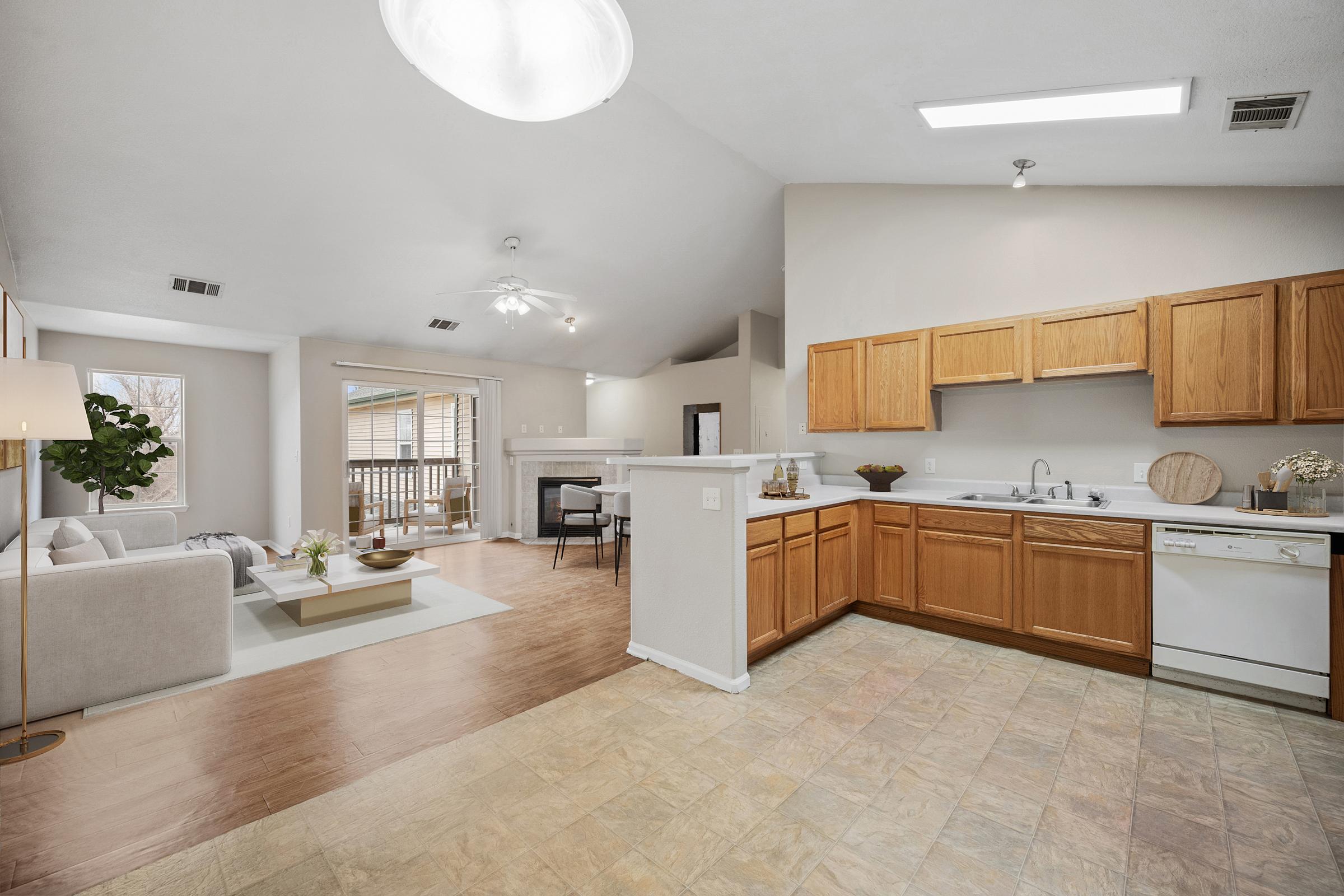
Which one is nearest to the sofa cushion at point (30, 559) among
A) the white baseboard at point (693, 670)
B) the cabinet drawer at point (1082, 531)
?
the white baseboard at point (693, 670)

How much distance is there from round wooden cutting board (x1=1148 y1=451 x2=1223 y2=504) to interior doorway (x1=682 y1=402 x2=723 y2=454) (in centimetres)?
545

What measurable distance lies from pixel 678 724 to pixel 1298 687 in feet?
9.42

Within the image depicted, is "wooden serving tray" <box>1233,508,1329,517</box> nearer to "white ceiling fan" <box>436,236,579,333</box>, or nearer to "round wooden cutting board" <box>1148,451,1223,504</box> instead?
"round wooden cutting board" <box>1148,451,1223,504</box>

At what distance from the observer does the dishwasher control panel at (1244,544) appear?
2496mm

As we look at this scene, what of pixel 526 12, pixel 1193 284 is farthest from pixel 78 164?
pixel 1193 284

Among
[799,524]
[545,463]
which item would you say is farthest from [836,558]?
[545,463]

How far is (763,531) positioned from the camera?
9.96 feet

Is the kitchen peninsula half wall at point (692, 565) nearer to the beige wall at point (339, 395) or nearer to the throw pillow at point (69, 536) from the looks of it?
the throw pillow at point (69, 536)

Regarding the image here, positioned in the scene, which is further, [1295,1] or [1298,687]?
[1298,687]

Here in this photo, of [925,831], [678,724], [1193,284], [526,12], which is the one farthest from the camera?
[1193,284]

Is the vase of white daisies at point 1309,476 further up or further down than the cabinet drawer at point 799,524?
further up

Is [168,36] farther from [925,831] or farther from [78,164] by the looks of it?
[925,831]

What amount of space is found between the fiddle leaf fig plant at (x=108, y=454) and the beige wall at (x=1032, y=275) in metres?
5.70

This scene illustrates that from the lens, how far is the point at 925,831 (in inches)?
70.9
